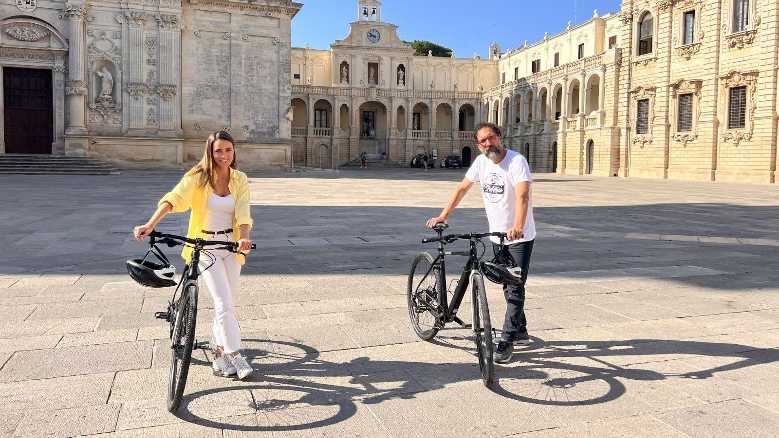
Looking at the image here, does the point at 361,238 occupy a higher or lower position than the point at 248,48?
lower

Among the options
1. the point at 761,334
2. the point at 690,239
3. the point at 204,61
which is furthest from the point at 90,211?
the point at 204,61

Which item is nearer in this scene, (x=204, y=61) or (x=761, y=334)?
(x=761, y=334)

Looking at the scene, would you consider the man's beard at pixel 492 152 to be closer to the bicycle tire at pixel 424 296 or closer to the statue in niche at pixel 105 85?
the bicycle tire at pixel 424 296

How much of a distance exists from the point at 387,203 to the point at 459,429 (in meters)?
14.3

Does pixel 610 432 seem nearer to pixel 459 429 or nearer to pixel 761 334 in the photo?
pixel 459 429

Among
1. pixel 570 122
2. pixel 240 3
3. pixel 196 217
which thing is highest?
pixel 240 3

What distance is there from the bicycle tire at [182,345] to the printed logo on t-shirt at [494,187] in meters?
2.18

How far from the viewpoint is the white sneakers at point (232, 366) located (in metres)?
4.11

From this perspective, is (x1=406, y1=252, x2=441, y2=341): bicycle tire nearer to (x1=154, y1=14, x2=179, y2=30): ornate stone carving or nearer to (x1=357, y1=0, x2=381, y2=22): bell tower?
(x1=154, y1=14, x2=179, y2=30): ornate stone carving

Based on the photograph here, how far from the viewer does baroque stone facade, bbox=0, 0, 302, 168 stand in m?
31.2

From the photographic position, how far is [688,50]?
3622cm

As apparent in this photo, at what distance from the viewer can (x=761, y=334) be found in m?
5.32

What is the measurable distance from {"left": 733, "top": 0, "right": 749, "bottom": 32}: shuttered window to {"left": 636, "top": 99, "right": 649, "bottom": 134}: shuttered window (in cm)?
730

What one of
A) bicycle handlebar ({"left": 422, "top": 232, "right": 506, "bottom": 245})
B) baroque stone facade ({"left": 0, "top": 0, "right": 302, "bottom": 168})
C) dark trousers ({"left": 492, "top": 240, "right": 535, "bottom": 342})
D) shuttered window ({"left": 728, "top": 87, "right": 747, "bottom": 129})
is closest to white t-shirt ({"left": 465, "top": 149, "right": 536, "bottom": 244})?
dark trousers ({"left": 492, "top": 240, "right": 535, "bottom": 342})
